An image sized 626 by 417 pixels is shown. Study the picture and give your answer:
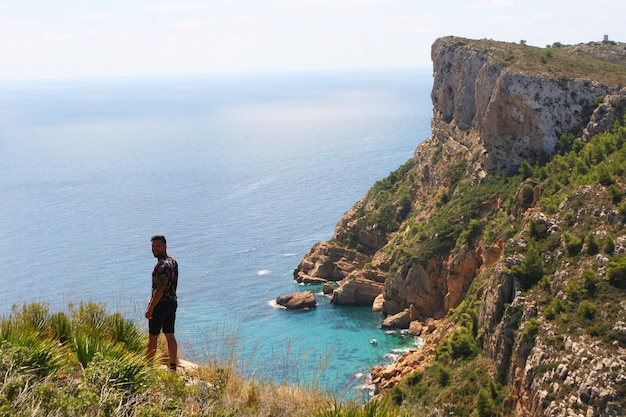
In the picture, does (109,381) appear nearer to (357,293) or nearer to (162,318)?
(162,318)

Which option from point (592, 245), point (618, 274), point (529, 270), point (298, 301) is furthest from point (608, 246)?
point (298, 301)

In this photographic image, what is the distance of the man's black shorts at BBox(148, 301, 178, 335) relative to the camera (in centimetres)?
1191

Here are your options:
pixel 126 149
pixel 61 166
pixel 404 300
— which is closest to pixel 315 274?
pixel 404 300

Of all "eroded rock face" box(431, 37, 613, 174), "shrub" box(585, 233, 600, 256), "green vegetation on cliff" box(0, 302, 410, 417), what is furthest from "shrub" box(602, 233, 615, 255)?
"green vegetation on cliff" box(0, 302, 410, 417)

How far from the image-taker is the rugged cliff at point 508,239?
31.2 metres

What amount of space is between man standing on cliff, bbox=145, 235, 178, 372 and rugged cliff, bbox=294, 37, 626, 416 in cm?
1097

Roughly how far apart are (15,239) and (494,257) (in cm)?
5164

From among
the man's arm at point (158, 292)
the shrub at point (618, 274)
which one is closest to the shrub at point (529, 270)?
the shrub at point (618, 274)

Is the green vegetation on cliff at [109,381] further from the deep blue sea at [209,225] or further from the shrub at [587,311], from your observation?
the shrub at [587,311]

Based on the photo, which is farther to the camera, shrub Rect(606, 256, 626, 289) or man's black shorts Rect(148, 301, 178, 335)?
shrub Rect(606, 256, 626, 289)

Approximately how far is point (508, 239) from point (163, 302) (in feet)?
115

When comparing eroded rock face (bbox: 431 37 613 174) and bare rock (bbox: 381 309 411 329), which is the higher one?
eroded rock face (bbox: 431 37 613 174)

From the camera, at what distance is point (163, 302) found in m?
12.1

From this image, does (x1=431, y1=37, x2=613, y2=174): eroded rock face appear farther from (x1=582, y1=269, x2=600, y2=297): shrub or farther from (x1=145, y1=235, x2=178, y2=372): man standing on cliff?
(x1=145, y1=235, x2=178, y2=372): man standing on cliff
